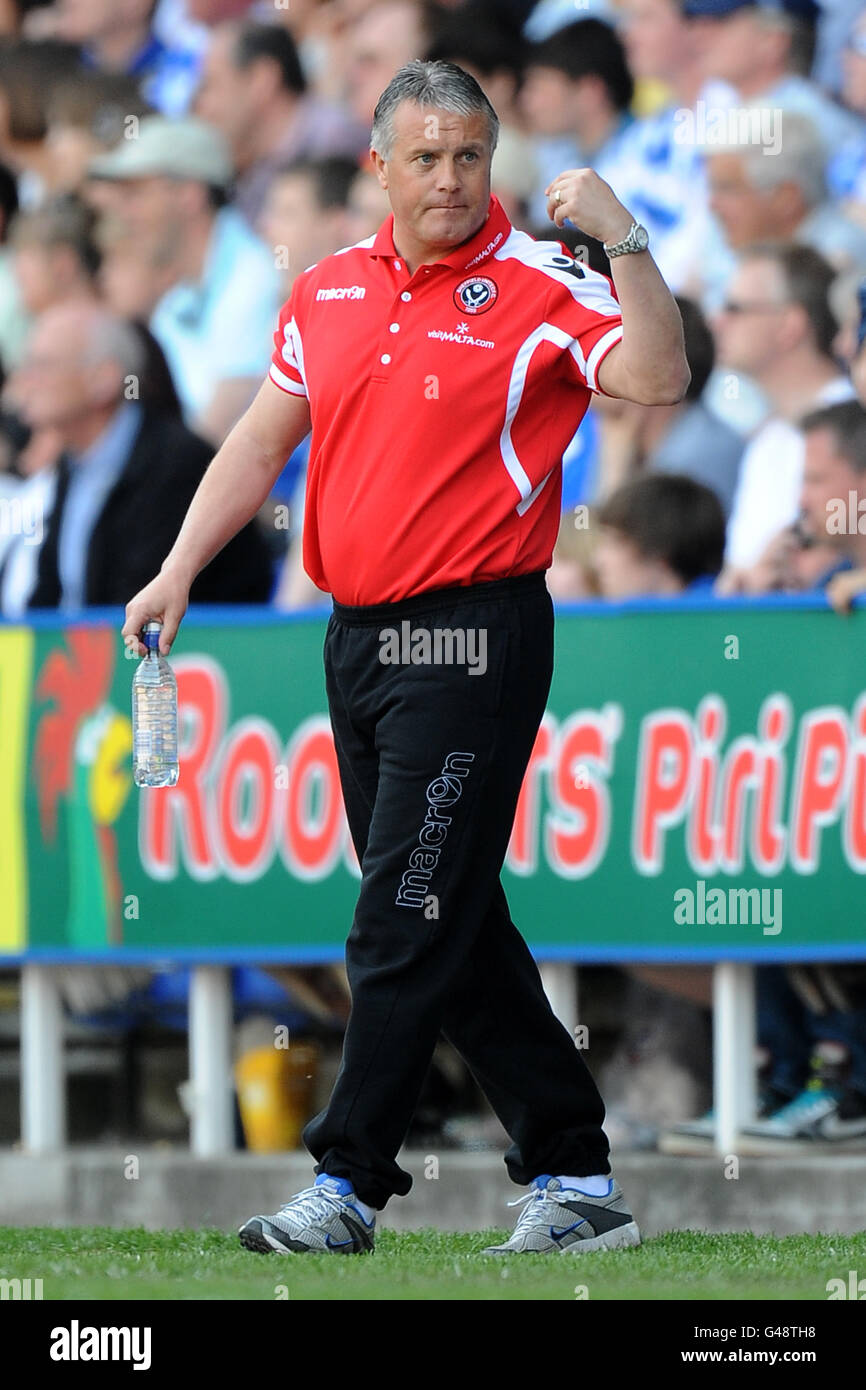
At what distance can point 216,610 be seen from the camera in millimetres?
7840

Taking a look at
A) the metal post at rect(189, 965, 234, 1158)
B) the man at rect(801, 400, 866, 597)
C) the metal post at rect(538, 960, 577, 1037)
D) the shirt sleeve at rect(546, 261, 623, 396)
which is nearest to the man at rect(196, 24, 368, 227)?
the man at rect(801, 400, 866, 597)

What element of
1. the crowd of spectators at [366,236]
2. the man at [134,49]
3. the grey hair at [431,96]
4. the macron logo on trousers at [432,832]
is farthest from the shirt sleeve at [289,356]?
the man at [134,49]

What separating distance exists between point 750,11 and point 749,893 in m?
3.15

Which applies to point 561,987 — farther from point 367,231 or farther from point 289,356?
point 289,356

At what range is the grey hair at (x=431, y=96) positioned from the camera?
4.13 meters

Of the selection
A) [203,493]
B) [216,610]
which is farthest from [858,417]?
[203,493]

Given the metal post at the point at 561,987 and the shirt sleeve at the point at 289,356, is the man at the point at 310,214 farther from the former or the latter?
the shirt sleeve at the point at 289,356

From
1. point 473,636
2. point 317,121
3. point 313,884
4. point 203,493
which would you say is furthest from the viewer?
point 317,121

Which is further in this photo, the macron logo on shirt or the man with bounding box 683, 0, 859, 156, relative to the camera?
the man with bounding box 683, 0, 859, 156

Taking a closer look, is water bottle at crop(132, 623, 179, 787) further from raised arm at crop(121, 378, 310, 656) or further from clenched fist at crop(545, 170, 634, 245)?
clenched fist at crop(545, 170, 634, 245)

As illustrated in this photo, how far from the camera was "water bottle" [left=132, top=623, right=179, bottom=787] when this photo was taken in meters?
4.60

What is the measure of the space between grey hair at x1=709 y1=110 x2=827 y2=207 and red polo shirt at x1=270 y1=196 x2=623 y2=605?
12.2ft

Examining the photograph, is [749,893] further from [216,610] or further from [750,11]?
[750,11]
